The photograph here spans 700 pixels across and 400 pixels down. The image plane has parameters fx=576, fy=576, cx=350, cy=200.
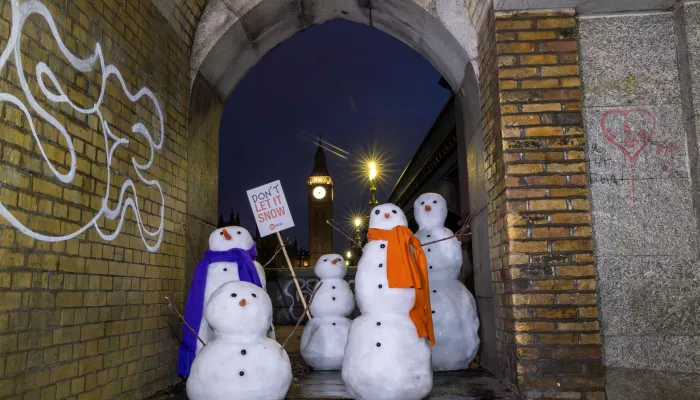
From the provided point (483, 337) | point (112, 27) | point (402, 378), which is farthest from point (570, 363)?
point (112, 27)

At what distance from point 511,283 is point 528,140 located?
4.10 feet

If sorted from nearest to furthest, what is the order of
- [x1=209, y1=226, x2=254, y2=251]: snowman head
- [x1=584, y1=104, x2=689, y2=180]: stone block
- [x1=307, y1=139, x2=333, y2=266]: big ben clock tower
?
[x1=584, y1=104, x2=689, y2=180]: stone block, [x1=209, y1=226, x2=254, y2=251]: snowman head, [x1=307, y1=139, x2=333, y2=266]: big ben clock tower

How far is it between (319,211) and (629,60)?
39.1 metres

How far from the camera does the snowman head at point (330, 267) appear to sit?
7324mm

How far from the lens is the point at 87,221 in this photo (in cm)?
420

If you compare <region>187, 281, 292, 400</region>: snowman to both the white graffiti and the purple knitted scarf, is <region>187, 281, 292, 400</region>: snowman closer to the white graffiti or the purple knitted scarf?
the purple knitted scarf

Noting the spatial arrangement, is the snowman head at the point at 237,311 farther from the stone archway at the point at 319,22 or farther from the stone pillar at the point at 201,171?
the stone archway at the point at 319,22

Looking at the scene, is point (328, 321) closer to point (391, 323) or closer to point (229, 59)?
point (391, 323)

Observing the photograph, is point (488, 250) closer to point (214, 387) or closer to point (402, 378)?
point (402, 378)

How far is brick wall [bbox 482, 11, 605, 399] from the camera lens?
15.6 ft

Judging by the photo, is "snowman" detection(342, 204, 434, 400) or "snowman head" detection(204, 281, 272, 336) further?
"snowman" detection(342, 204, 434, 400)

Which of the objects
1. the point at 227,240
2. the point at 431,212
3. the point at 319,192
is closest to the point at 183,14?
the point at 227,240

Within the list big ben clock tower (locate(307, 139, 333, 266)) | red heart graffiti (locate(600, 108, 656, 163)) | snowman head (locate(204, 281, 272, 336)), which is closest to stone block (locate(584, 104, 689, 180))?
red heart graffiti (locate(600, 108, 656, 163))

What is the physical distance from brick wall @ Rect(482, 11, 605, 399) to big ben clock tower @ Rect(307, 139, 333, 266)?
37200 millimetres
